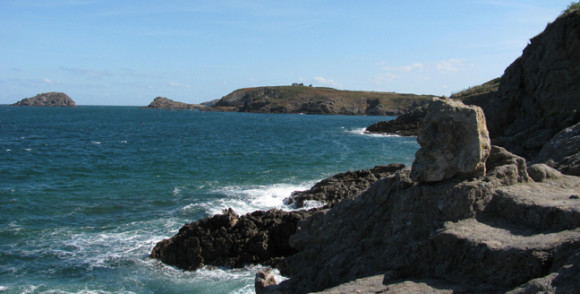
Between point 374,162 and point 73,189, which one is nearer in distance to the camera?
point 73,189

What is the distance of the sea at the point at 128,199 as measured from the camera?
1505 centimetres

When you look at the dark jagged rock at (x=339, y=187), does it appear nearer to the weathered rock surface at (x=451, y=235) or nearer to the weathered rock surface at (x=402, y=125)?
the weathered rock surface at (x=451, y=235)

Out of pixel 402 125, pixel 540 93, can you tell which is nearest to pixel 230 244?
pixel 540 93

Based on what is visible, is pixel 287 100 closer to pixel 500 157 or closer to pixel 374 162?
pixel 374 162

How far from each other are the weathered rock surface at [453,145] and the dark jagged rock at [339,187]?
13.7 metres

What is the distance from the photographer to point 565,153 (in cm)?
1248

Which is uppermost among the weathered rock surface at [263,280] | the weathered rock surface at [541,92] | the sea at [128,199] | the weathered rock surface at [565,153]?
the weathered rock surface at [541,92]

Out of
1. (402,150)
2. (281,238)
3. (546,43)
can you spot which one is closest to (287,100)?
(402,150)

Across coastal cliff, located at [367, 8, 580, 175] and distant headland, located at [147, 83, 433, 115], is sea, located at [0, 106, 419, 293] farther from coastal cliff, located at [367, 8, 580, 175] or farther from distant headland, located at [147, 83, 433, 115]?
distant headland, located at [147, 83, 433, 115]

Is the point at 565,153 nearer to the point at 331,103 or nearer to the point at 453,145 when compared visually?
the point at 453,145

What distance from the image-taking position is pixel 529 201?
705cm

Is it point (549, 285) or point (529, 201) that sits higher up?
point (529, 201)

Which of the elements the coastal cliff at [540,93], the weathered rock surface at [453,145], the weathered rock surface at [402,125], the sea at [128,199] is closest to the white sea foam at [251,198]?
the sea at [128,199]

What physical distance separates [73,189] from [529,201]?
28.2 meters
